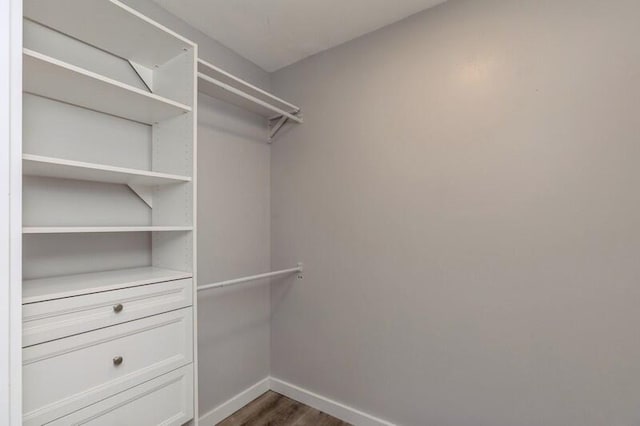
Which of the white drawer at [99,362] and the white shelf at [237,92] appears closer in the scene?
the white drawer at [99,362]

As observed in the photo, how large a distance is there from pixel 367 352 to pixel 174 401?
1124 mm

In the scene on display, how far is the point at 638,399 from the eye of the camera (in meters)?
1.22

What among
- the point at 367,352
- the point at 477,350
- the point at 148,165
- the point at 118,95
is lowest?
the point at 367,352

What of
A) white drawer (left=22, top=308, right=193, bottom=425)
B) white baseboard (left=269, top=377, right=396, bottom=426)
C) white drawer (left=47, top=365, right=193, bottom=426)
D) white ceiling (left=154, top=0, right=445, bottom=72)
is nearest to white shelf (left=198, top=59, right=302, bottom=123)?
white ceiling (left=154, top=0, right=445, bottom=72)

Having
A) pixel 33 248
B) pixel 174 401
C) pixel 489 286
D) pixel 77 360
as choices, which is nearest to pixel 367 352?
pixel 489 286

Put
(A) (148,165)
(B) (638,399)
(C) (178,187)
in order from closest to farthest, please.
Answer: (B) (638,399), (C) (178,187), (A) (148,165)

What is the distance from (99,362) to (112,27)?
4.56 ft

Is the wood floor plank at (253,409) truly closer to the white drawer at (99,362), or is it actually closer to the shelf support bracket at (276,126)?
the white drawer at (99,362)

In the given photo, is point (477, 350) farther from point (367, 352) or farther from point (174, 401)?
point (174, 401)

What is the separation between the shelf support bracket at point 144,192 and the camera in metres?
1.57

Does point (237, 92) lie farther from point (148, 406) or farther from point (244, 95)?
point (148, 406)

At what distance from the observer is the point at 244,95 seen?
188 centimetres

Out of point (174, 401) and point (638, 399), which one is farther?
point (174, 401)

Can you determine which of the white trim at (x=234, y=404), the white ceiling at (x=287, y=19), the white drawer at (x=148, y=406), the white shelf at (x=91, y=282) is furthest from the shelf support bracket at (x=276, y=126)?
the white trim at (x=234, y=404)
